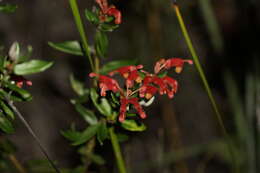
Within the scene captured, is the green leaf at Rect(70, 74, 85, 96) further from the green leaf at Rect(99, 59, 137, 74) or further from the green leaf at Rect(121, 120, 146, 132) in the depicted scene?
the green leaf at Rect(121, 120, 146, 132)

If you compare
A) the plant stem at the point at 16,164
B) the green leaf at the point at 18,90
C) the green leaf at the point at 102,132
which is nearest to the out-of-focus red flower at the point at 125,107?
the green leaf at the point at 102,132

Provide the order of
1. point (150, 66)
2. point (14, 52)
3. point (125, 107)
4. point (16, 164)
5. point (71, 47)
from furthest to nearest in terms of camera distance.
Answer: point (150, 66) < point (16, 164) < point (71, 47) < point (14, 52) < point (125, 107)

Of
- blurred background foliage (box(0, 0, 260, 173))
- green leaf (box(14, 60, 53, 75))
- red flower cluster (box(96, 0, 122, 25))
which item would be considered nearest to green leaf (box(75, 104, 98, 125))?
green leaf (box(14, 60, 53, 75))

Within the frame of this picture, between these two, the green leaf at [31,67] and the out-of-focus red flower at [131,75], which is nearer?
the out-of-focus red flower at [131,75]

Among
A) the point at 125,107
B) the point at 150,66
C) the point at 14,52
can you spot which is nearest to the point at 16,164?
the point at 14,52

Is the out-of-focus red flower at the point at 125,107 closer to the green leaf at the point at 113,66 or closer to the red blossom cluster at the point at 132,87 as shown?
the red blossom cluster at the point at 132,87

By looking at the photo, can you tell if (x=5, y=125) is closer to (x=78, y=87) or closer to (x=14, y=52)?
(x=14, y=52)
